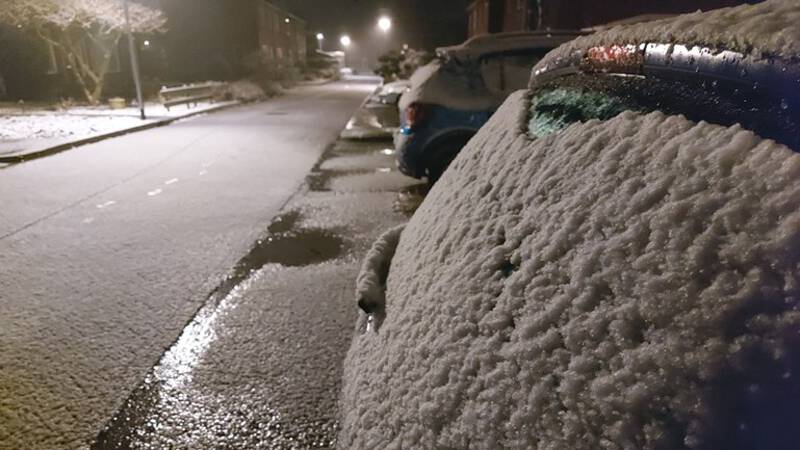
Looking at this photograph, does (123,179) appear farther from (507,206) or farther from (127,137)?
(507,206)

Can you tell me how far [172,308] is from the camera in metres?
3.89

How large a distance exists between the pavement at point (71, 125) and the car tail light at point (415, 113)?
7.84m

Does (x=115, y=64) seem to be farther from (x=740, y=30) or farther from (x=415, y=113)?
(x=740, y=30)

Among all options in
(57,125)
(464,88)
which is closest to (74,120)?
(57,125)

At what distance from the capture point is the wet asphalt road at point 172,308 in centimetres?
268

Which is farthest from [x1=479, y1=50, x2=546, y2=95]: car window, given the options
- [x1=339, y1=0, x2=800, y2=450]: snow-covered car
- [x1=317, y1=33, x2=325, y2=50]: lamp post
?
[x1=317, y1=33, x2=325, y2=50]: lamp post

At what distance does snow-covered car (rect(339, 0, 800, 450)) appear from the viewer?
774mm

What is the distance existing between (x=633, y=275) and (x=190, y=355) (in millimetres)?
2964

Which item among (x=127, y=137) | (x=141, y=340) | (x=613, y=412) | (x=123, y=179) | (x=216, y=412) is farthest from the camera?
(x=127, y=137)

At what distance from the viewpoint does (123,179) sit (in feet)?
27.1

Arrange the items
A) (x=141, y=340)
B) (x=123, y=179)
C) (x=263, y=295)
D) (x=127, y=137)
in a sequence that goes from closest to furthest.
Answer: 1. (x=141, y=340)
2. (x=263, y=295)
3. (x=123, y=179)
4. (x=127, y=137)

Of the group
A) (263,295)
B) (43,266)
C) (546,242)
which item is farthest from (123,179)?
(546,242)

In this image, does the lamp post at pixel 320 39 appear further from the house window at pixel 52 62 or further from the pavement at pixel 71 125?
the pavement at pixel 71 125

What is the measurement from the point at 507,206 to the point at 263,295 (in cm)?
314
